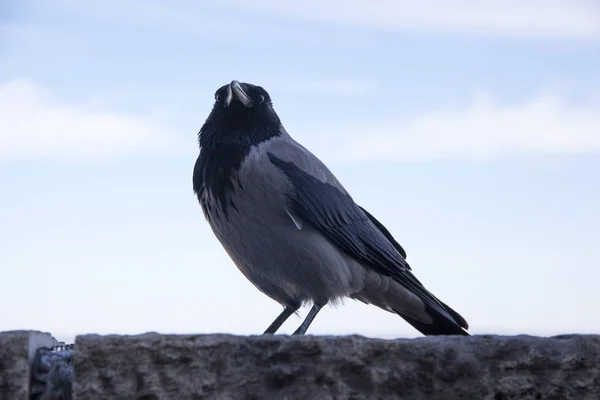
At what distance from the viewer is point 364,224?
4887mm

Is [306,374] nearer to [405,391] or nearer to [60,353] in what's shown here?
[405,391]

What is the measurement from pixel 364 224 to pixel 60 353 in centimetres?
214

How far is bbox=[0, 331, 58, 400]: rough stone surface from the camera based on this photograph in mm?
2924

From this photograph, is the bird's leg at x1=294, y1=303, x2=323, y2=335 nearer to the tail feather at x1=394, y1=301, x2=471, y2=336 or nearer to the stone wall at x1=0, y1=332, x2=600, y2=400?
the tail feather at x1=394, y1=301, x2=471, y2=336

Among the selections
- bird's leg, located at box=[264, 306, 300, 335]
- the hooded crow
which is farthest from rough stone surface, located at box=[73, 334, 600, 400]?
bird's leg, located at box=[264, 306, 300, 335]

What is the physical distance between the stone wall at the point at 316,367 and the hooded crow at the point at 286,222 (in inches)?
56.2

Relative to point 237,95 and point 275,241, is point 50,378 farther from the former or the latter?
point 237,95

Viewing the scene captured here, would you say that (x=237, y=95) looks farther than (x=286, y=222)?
Yes

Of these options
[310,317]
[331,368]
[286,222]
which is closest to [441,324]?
[310,317]

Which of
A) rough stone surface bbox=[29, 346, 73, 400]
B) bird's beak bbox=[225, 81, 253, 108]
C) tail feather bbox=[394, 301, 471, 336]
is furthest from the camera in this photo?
tail feather bbox=[394, 301, 471, 336]

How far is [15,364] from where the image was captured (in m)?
2.94

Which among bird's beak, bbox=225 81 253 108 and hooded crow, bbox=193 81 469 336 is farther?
bird's beak, bbox=225 81 253 108

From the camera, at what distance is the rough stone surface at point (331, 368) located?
285cm

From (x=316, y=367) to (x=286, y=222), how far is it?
161 cm
